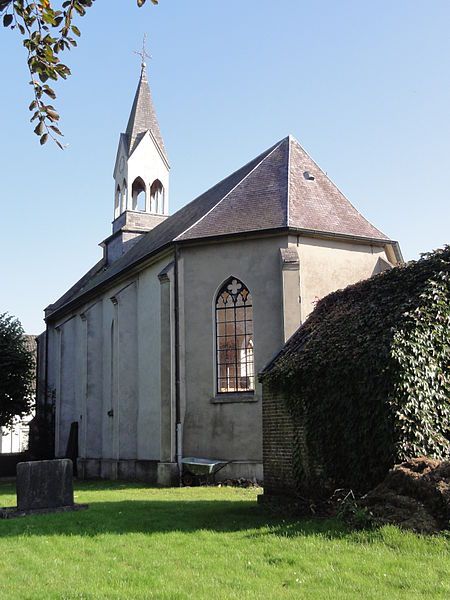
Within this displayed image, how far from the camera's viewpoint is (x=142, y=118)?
35.5 metres

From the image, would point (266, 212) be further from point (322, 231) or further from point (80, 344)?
point (80, 344)

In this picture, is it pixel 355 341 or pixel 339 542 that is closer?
pixel 339 542

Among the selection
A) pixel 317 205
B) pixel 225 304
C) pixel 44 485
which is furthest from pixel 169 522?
pixel 317 205

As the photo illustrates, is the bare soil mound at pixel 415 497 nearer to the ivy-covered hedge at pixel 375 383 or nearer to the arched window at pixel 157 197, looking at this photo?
the ivy-covered hedge at pixel 375 383

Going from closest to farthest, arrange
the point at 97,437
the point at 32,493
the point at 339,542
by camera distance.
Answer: the point at 339,542 < the point at 32,493 < the point at 97,437

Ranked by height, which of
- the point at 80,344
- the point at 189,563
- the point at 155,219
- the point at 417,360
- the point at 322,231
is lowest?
the point at 189,563

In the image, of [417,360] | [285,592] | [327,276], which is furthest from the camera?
[327,276]

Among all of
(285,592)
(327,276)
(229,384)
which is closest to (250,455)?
(229,384)

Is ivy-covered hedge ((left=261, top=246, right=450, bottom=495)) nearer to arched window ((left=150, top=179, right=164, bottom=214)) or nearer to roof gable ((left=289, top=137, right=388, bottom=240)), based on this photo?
roof gable ((left=289, top=137, right=388, bottom=240))

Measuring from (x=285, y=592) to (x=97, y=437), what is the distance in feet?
72.1

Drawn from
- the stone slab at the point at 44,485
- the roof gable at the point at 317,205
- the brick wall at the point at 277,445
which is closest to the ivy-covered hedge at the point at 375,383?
the brick wall at the point at 277,445

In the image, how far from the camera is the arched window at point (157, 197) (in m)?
34.4

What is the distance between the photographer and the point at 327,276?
67.1 feet

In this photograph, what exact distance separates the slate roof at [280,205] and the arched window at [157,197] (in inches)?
379
